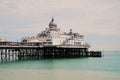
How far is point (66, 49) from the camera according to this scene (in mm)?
74750

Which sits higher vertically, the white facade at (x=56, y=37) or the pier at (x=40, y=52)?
the white facade at (x=56, y=37)

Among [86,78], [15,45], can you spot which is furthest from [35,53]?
[86,78]

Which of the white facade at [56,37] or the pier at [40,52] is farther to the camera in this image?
the white facade at [56,37]

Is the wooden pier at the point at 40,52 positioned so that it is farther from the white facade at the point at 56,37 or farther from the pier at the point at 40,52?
the white facade at the point at 56,37

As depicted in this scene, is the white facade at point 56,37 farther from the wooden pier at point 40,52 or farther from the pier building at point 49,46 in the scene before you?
the wooden pier at point 40,52

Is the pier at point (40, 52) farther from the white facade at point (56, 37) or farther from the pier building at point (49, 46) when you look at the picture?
the white facade at point (56, 37)

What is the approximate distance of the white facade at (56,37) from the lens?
78725 millimetres

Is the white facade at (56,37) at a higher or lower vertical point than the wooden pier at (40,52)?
higher

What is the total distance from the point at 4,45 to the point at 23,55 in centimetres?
760

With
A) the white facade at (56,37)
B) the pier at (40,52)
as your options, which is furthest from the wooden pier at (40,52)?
the white facade at (56,37)

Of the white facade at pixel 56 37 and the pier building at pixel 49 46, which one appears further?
the white facade at pixel 56 37

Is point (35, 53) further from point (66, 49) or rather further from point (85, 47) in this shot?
point (85, 47)

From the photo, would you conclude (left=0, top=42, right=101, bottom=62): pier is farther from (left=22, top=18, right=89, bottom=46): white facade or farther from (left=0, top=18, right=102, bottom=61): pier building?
(left=22, top=18, right=89, bottom=46): white facade

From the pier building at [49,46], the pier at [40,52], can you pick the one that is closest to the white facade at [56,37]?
the pier building at [49,46]
